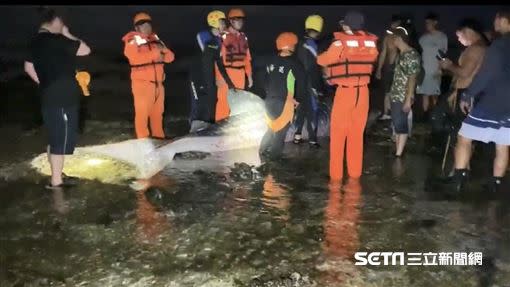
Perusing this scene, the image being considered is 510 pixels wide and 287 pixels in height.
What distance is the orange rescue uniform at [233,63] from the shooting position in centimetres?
880

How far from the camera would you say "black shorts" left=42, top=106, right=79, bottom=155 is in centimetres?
654

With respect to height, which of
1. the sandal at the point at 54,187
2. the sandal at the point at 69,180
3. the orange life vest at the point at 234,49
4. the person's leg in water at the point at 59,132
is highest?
the orange life vest at the point at 234,49

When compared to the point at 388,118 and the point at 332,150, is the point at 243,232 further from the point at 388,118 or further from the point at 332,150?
the point at 388,118

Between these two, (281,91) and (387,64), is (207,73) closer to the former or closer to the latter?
(281,91)

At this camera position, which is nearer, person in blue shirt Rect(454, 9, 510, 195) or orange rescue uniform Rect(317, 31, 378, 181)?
person in blue shirt Rect(454, 9, 510, 195)

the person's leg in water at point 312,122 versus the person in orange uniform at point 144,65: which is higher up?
the person in orange uniform at point 144,65

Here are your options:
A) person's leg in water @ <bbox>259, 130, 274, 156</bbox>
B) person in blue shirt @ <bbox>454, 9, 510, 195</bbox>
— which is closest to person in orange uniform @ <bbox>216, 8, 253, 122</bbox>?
person's leg in water @ <bbox>259, 130, 274, 156</bbox>

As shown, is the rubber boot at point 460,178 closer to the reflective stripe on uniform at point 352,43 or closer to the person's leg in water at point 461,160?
the person's leg in water at point 461,160

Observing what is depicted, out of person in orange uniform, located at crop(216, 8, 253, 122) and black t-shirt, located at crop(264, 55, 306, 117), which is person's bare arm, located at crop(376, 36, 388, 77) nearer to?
person in orange uniform, located at crop(216, 8, 253, 122)

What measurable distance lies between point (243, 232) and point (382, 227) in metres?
1.25

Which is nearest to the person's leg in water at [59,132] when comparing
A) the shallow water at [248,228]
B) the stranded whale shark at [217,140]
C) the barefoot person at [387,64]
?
the shallow water at [248,228]

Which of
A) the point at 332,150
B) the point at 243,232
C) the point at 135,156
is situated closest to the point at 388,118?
the point at 332,150

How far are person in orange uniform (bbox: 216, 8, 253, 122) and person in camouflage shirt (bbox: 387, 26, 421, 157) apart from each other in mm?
2075

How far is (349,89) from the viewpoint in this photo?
677cm
